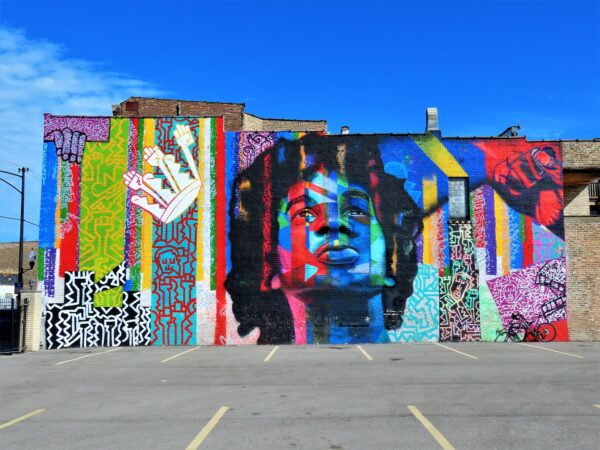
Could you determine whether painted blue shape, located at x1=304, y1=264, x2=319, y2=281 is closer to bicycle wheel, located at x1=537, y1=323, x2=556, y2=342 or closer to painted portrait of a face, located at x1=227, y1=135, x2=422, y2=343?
painted portrait of a face, located at x1=227, y1=135, x2=422, y2=343

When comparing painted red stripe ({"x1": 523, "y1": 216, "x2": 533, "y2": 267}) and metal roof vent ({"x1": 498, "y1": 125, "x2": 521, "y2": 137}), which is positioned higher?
metal roof vent ({"x1": 498, "y1": 125, "x2": 521, "y2": 137})

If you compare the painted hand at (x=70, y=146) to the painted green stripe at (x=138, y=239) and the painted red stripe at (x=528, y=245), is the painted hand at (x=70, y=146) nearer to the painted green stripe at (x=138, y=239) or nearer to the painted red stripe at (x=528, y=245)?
the painted green stripe at (x=138, y=239)

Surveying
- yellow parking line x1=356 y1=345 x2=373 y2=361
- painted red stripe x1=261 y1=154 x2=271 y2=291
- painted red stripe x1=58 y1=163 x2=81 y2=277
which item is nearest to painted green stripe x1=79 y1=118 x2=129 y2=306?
painted red stripe x1=58 y1=163 x2=81 y2=277

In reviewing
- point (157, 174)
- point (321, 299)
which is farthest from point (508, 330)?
point (157, 174)

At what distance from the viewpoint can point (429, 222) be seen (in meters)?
22.7

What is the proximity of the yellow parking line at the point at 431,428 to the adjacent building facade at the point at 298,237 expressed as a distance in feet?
42.4

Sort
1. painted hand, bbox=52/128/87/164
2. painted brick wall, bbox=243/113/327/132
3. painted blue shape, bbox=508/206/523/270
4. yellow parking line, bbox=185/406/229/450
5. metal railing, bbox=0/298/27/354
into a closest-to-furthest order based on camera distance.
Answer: yellow parking line, bbox=185/406/229/450
metal railing, bbox=0/298/27/354
painted blue shape, bbox=508/206/523/270
painted hand, bbox=52/128/87/164
painted brick wall, bbox=243/113/327/132

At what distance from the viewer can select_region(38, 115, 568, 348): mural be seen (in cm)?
2234

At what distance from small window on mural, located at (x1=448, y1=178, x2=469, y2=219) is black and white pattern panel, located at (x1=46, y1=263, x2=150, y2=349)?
40.0 ft

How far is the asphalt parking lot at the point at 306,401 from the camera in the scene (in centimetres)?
768

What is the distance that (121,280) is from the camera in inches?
885

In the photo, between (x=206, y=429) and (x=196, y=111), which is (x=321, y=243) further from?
(x=196, y=111)

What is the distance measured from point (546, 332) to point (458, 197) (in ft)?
19.9

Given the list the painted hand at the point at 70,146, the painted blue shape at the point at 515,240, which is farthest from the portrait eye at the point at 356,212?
the painted hand at the point at 70,146
